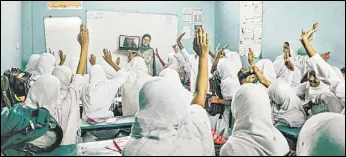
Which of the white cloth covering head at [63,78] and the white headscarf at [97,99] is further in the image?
the white headscarf at [97,99]

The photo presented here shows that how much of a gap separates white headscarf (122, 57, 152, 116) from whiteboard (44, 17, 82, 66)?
3.47ft

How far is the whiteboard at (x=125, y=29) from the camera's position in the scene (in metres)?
4.28

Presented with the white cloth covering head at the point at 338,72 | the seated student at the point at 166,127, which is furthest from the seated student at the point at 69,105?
the white cloth covering head at the point at 338,72

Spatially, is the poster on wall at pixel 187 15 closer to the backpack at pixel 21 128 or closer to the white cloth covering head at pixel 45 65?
the white cloth covering head at pixel 45 65

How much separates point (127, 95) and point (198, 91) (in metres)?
1.66

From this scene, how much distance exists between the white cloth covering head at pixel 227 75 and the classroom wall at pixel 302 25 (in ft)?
0.43

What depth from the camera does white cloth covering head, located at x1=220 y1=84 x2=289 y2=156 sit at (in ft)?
4.38

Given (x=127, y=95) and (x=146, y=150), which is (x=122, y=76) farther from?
(x=146, y=150)

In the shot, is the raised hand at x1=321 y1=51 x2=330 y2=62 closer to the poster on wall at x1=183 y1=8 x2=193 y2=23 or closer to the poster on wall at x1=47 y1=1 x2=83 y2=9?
the poster on wall at x1=183 y1=8 x2=193 y2=23

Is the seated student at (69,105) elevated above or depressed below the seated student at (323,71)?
below

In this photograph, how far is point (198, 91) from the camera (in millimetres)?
1547

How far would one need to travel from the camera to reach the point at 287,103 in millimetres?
2053

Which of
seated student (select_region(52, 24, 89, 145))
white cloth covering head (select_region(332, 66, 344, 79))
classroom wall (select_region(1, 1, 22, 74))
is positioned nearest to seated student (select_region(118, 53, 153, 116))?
seated student (select_region(52, 24, 89, 145))

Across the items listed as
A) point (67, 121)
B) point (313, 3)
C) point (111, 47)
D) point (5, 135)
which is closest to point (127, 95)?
point (67, 121)
